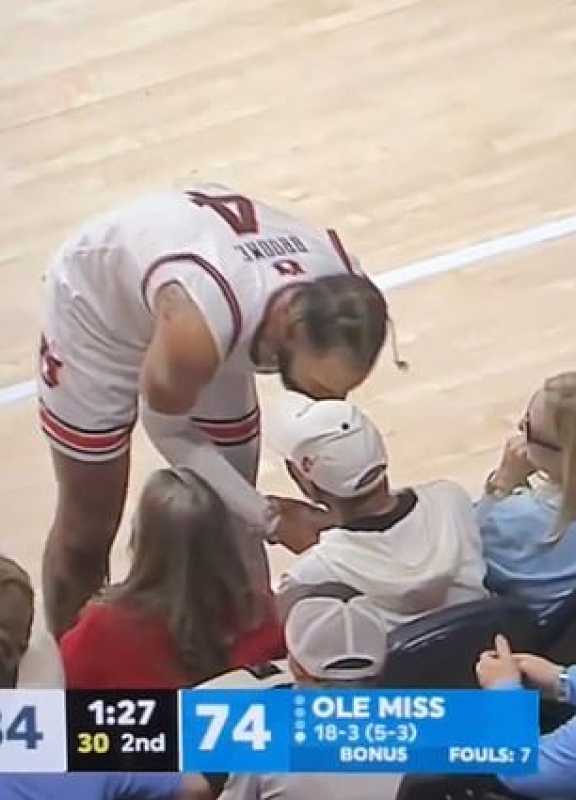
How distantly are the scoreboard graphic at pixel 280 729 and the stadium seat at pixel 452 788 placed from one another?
0.05ft

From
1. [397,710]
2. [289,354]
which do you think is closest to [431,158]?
[289,354]

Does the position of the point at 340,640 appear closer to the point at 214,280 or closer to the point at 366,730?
the point at 366,730

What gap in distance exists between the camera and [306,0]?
290 centimetres

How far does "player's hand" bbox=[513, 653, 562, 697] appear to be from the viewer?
272 cm

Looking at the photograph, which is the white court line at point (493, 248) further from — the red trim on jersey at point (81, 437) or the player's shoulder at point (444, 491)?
the red trim on jersey at point (81, 437)

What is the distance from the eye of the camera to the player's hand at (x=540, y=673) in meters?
2.72

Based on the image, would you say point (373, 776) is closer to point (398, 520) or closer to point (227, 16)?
point (398, 520)

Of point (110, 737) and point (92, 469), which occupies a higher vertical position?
point (92, 469)

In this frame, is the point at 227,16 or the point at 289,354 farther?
the point at 227,16

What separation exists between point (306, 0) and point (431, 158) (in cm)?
20

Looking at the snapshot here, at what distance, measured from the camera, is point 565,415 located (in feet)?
9.02

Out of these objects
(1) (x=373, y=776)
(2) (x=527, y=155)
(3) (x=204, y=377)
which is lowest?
(1) (x=373, y=776)

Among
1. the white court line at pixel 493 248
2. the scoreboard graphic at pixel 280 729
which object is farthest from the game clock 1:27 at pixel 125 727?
the white court line at pixel 493 248

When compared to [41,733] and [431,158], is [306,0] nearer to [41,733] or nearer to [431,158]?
[431,158]
